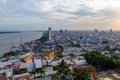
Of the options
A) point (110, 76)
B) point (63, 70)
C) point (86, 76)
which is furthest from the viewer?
point (110, 76)

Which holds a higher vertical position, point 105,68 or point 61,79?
point 61,79

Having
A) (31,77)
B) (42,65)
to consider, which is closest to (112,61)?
(42,65)

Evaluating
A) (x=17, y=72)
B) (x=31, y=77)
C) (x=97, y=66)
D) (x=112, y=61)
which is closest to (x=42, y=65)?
(x=17, y=72)

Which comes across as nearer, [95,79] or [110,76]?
[95,79]

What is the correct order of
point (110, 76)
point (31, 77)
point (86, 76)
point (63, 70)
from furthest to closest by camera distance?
point (110, 76), point (31, 77), point (86, 76), point (63, 70)

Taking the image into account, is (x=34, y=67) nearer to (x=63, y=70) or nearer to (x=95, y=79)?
(x=95, y=79)

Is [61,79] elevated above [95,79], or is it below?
above

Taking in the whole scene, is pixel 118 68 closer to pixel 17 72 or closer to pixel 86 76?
pixel 86 76

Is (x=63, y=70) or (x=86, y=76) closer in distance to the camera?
(x=63, y=70)

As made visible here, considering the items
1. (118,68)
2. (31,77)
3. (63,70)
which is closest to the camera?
(63,70)
